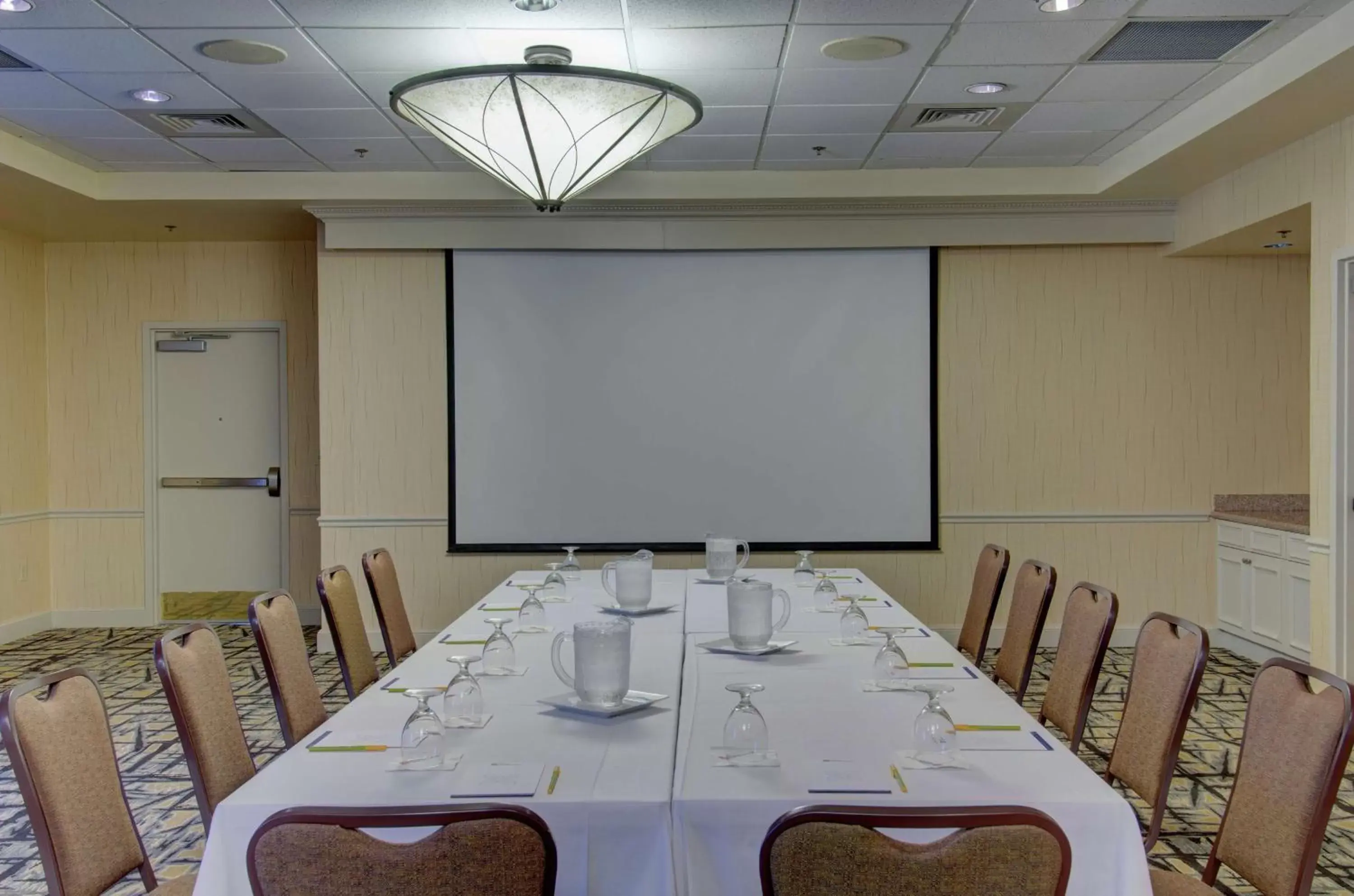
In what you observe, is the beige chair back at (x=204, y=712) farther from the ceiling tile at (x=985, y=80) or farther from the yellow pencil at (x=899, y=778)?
the ceiling tile at (x=985, y=80)

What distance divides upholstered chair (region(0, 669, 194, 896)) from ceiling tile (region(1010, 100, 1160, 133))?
4.77 meters

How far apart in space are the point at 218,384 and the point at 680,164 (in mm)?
3945

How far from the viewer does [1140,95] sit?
5.11 metres

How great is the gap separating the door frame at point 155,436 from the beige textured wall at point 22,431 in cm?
69

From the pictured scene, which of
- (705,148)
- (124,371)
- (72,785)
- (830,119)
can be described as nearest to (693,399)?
(705,148)

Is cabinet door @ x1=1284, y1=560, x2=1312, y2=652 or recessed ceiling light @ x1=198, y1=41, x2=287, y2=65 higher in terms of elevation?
recessed ceiling light @ x1=198, y1=41, x2=287, y2=65

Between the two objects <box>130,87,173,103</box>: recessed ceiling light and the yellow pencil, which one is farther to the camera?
<box>130,87,173,103</box>: recessed ceiling light

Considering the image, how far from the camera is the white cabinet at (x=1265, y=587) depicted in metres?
5.98

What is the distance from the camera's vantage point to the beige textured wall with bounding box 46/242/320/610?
7.88m

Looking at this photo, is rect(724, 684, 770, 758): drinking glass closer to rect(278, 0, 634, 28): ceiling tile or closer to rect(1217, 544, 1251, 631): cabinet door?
rect(278, 0, 634, 28): ceiling tile

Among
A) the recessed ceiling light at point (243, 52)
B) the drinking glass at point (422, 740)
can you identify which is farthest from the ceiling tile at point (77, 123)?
the drinking glass at point (422, 740)

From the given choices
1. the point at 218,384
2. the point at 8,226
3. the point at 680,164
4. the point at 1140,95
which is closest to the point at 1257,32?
the point at 1140,95

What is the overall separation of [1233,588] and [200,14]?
255 inches

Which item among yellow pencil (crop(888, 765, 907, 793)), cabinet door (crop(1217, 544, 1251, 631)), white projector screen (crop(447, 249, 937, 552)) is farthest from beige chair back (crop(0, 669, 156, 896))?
cabinet door (crop(1217, 544, 1251, 631))
